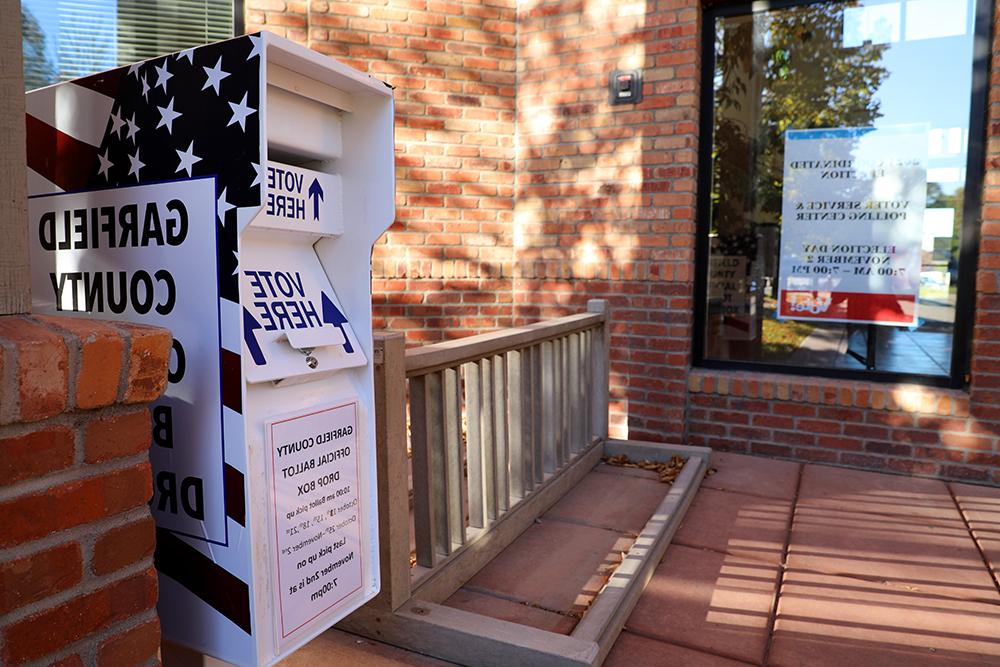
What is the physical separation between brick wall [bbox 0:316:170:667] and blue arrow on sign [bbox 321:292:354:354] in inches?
16.7

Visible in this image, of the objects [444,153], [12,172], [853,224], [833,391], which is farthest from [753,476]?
[12,172]

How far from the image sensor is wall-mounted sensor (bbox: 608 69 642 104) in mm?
4648

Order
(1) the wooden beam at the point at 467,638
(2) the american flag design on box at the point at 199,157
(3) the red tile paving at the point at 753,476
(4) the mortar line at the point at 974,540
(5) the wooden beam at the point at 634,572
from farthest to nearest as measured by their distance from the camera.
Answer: (3) the red tile paving at the point at 753,476
(4) the mortar line at the point at 974,540
(5) the wooden beam at the point at 634,572
(1) the wooden beam at the point at 467,638
(2) the american flag design on box at the point at 199,157

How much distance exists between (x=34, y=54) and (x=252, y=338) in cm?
373

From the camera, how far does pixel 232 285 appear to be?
1.33 metres

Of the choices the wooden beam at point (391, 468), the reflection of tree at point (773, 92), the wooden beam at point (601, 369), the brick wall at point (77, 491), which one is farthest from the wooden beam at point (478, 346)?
the reflection of tree at point (773, 92)

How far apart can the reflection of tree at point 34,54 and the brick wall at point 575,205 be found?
1.14 m

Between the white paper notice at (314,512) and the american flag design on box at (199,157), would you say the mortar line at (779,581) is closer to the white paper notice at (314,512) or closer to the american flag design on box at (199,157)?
the white paper notice at (314,512)

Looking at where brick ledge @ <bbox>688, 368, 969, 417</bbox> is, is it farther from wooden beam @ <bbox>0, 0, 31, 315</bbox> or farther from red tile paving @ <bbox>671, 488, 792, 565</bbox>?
wooden beam @ <bbox>0, 0, 31, 315</bbox>

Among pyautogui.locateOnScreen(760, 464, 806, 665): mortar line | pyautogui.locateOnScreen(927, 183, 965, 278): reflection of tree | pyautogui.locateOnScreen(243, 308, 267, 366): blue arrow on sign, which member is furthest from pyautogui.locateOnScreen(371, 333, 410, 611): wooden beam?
pyautogui.locateOnScreen(927, 183, 965, 278): reflection of tree

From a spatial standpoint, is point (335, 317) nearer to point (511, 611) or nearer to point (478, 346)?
point (478, 346)

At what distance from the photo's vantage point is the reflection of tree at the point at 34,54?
13.2 feet

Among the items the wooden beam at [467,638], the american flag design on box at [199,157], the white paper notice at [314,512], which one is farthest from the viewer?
the wooden beam at [467,638]

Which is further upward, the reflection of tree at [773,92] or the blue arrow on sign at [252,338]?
the reflection of tree at [773,92]
